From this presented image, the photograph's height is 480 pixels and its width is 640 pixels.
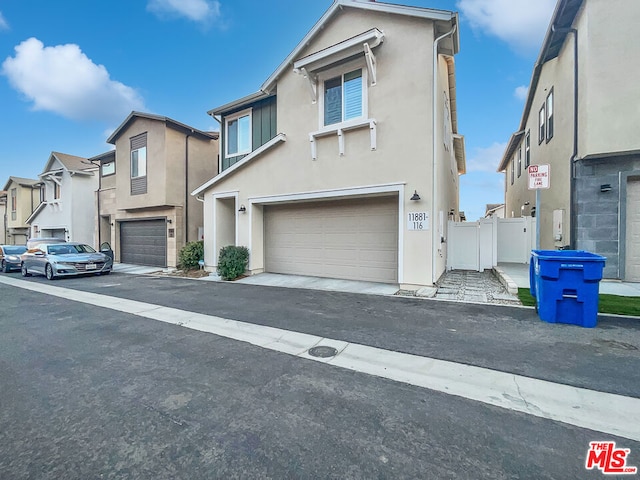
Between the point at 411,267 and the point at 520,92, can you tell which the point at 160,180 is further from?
the point at 520,92

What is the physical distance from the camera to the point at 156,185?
1485cm

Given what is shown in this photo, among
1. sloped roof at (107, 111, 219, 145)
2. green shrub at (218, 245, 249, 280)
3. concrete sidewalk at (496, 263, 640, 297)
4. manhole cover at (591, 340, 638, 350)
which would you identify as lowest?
manhole cover at (591, 340, 638, 350)

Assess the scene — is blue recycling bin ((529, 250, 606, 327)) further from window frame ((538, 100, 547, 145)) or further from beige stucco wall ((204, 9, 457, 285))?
window frame ((538, 100, 547, 145))

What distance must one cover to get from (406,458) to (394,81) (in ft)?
29.7

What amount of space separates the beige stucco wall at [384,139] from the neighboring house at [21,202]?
27.4 meters

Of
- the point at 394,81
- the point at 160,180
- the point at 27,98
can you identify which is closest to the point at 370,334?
the point at 394,81

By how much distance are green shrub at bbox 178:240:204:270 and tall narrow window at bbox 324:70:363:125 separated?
25.2ft

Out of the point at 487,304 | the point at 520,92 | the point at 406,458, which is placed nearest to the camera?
the point at 406,458

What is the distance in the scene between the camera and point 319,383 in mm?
3334

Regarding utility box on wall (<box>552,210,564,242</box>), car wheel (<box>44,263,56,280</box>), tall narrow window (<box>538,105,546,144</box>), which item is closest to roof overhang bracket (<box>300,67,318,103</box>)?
utility box on wall (<box>552,210,564,242</box>)

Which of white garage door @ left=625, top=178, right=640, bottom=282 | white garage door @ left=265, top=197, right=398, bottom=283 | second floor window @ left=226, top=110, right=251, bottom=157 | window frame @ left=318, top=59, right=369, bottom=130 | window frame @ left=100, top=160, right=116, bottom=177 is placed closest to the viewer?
white garage door @ left=625, top=178, right=640, bottom=282

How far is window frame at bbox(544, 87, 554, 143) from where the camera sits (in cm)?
1123

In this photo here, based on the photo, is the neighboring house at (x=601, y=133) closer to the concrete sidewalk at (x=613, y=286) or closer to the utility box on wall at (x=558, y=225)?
the utility box on wall at (x=558, y=225)

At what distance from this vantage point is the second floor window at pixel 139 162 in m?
15.6
